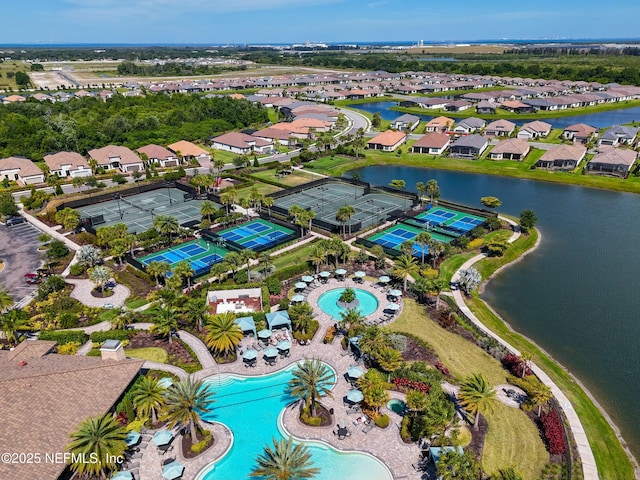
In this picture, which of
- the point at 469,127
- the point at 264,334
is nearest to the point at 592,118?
the point at 469,127

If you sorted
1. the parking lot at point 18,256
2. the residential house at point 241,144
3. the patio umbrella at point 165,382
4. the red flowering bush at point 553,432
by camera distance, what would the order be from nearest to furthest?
the red flowering bush at point 553,432 → the patio umbrella at point 165,382 → the parking lot at point 18,256 → the residential house at point 241,144

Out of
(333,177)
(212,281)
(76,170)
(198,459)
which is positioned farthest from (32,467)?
(76,170)

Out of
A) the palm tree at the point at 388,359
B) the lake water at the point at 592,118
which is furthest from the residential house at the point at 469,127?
the palm tree at the point at 388,359

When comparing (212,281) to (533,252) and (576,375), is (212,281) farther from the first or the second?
(533,252)

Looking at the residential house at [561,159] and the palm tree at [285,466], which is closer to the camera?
the palm tree at [285,466]

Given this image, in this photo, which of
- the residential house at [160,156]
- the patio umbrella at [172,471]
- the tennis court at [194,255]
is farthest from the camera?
the residential house at [160,156]

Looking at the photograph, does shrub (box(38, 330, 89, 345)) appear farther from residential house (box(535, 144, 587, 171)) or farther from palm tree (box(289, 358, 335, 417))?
residential house (box(535, 144, 587, 171))

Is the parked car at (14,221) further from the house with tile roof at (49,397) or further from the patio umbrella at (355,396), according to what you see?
the patio umbrella at (355,396)
